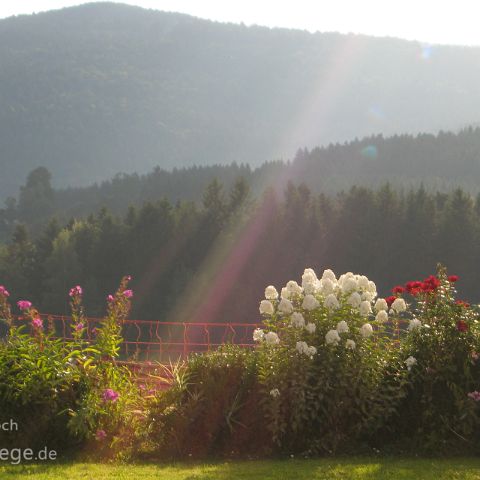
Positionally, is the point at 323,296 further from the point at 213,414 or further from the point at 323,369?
the point at 213,414

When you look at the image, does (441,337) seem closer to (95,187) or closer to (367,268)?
(367,268)

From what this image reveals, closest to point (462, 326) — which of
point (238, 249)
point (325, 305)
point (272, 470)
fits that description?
point (325, 305)

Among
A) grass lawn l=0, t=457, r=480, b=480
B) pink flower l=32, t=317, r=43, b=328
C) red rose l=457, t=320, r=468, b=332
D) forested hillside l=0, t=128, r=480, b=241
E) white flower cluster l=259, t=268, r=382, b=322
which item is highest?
forested hillside l=0, t=128, r=480, b=241

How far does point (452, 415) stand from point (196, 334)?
1994 inches

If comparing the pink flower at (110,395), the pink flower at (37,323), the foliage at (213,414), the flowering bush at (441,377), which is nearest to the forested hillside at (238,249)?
the foliage at (213,414)

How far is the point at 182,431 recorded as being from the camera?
23.5ft

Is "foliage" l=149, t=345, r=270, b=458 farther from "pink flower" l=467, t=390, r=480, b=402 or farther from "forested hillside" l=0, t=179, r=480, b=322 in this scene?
"forested hillside" l=0, t=179, r=480, b=322

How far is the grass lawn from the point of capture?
235 inches

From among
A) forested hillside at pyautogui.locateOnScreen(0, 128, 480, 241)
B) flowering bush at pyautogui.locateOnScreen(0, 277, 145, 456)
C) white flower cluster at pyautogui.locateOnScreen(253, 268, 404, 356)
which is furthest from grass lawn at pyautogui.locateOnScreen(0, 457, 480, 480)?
forested hillside at pyautogui.locateOnScreen(0, 128, 480, 241)

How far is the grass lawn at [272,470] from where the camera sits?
19.6 ft

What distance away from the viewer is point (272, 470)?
6.25m

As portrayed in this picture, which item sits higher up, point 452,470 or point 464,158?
point 464,158

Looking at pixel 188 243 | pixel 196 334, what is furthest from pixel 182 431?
pixel 188 243

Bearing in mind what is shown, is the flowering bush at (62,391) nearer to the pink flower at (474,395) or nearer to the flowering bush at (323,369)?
the flowering bush at (323,369)
